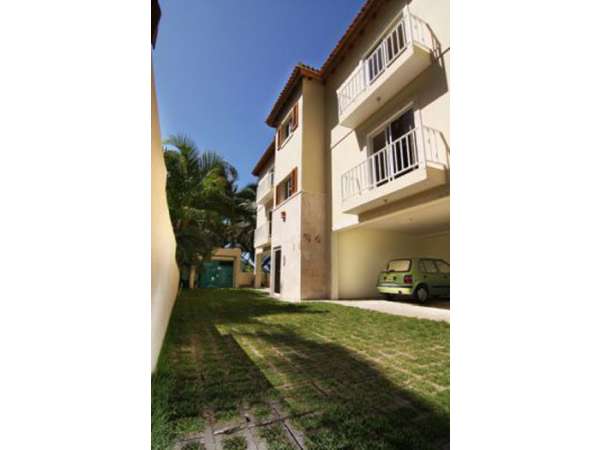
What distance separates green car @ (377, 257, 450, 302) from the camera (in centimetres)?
889

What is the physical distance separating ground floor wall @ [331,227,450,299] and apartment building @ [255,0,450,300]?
37mm

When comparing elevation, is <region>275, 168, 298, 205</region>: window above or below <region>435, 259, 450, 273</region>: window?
above

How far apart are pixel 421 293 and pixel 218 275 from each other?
15345 millimetres

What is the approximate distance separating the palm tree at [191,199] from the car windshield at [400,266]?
24.6 feet

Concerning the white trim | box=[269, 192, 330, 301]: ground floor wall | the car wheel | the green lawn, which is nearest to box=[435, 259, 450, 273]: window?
the car wheel

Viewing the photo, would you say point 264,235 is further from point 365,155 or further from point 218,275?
A: point 365,155

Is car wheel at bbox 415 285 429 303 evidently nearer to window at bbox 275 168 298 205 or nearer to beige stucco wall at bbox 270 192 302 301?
beige stucco wall at bbox 270 192 302 301

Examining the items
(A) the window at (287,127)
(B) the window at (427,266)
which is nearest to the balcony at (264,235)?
(A) the window at (287,127)

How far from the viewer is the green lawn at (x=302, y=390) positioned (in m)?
1.73

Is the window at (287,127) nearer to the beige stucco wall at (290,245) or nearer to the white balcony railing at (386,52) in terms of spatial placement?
the white balcony railing at (386,52)

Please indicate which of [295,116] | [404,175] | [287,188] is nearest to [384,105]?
[404,175]

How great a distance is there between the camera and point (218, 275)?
21.1 m
